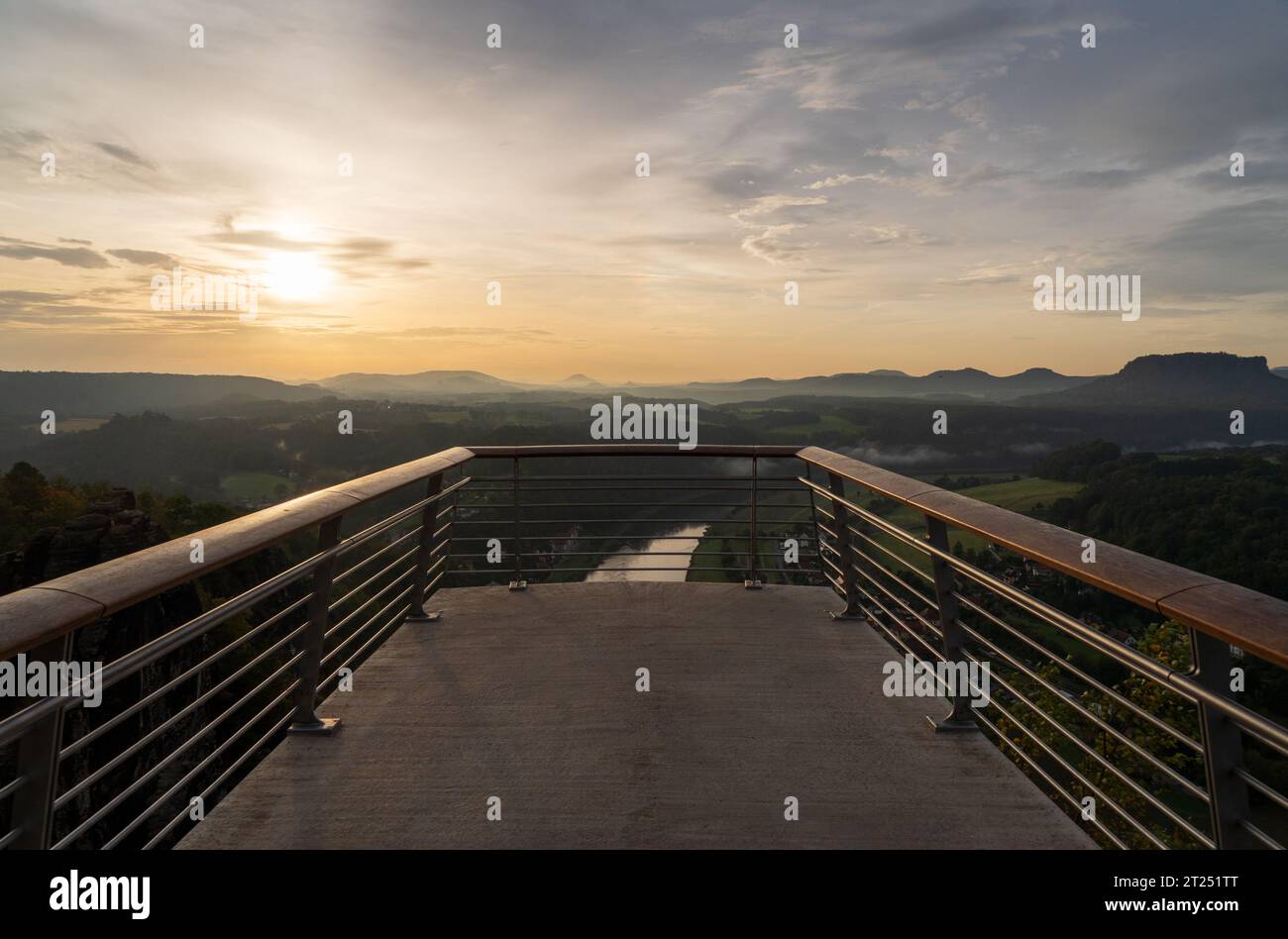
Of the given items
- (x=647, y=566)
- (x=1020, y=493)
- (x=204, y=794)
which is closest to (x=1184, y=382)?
(x=1020, y=493)

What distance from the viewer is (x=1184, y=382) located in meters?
134

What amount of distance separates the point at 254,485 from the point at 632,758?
6571 cm

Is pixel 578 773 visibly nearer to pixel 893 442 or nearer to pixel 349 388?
pixel 893 442

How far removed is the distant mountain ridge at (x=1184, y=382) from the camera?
127 meters

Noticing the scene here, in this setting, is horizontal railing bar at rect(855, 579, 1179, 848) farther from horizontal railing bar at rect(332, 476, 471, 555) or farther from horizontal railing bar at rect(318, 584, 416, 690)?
horizontal railing bar at rect(318, 584, 416, 690)

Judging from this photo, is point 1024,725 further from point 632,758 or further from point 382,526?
point 382,526

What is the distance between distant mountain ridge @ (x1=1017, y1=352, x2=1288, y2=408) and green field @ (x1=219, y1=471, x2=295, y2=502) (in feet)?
415

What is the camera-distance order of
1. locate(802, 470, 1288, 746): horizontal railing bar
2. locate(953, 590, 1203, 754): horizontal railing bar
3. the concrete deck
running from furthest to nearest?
1. the concrete deck
2. locate(953, 590, 1203, 754): horizontal railing bar
3. locate(802, 470, 1288, 746): horizontal railing bar

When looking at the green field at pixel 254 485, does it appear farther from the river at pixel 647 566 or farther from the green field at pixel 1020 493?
the green field at pixel 1020 493

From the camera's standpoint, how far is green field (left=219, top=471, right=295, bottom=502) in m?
56.3

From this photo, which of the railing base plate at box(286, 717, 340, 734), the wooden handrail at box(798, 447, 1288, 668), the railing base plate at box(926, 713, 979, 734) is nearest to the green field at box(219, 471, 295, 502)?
the railing base plate at box(286, 717, 340, 734)

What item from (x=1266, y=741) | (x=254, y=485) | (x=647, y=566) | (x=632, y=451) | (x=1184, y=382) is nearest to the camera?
(x=1266, y=741)
